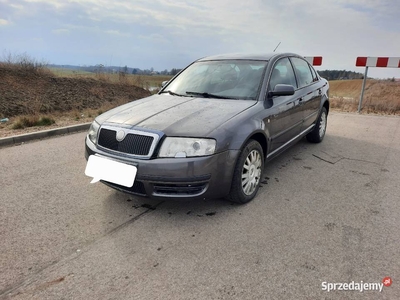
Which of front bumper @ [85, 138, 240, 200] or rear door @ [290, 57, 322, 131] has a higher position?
rear door @ [290, 57, 322, 131]

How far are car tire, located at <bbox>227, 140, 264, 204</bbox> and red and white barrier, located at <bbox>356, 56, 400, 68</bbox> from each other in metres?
7.42

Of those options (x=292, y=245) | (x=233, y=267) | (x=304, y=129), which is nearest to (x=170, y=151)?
(x=233, y=267)

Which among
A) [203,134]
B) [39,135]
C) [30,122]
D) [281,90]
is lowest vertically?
[39,135]

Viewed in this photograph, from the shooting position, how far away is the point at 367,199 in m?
3.31

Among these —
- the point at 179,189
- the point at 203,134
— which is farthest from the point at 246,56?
the point at 179,189

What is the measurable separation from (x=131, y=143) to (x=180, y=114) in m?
0.61

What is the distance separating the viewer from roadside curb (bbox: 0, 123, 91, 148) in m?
5.34

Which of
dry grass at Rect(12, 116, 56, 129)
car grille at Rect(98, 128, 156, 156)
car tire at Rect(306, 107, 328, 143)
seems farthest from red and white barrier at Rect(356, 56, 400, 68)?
dry grass at Rect(12, 116, 56, 129)

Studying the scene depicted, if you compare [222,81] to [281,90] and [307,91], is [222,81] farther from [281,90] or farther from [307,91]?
[307,91]

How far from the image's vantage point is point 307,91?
4664mm

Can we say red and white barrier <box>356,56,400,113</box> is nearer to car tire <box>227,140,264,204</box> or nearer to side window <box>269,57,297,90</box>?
side window <box>269,57,297,90</box>

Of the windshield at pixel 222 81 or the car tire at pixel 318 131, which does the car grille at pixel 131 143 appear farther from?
the car tire at pixel 318 131

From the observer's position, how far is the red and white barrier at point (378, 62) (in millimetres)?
8359

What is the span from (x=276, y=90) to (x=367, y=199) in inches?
63.6
